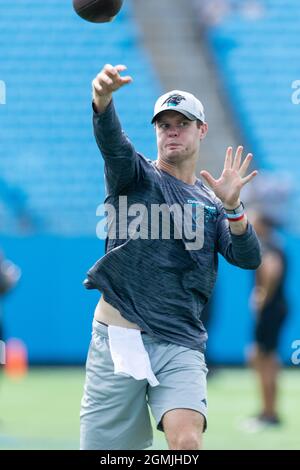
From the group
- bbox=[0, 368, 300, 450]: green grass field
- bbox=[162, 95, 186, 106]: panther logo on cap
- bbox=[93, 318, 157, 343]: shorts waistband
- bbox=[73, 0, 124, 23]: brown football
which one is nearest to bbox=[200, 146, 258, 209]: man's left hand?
bbox=[162, 95, 186, 106]: panther logo on cap

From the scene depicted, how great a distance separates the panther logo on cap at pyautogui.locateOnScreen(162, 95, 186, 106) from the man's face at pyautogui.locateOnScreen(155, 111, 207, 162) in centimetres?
4

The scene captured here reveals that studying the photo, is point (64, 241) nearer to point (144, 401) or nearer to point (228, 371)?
point (228, 371)

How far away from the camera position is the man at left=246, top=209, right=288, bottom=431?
8.78 m

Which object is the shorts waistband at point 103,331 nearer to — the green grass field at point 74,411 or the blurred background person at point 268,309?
the green grass field at point 74,411

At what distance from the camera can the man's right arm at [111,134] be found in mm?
4168

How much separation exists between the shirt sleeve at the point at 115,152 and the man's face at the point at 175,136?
0.16 m

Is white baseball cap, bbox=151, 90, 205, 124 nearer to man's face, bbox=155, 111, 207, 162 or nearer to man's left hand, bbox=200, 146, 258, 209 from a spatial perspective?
man's face, bbox=155, 111, 207, 162

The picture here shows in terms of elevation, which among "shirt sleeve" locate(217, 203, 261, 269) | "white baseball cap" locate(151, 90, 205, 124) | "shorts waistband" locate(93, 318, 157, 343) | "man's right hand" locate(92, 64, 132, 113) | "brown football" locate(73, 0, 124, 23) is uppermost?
"brown football" locate(73, 0, 124, 23)

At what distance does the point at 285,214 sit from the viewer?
1242cm

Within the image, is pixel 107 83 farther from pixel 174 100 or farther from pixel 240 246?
pixel 240 246

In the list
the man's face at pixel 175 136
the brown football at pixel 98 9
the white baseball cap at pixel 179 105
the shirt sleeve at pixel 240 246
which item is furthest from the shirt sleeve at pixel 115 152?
the brown football at pixel 98 9

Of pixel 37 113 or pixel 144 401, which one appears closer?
pixel 144 401
